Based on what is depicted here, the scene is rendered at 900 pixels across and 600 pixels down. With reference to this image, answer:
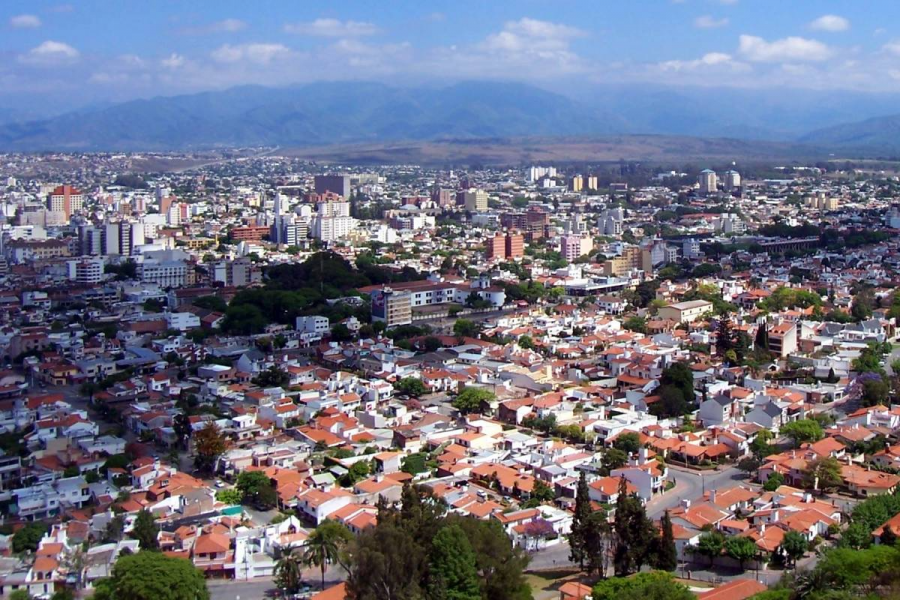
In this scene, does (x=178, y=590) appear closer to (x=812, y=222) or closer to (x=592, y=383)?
(x=592, y=383)

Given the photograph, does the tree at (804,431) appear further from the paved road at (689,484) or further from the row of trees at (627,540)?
the row of trees at (627,540)

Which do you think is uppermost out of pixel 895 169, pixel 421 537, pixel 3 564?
pixel 895 169

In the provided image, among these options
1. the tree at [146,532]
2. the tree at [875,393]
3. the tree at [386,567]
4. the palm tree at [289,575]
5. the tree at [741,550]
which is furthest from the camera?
the tree at [875,393]

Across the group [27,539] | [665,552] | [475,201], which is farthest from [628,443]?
[475,201]

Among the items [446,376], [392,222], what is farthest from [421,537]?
[392,222]

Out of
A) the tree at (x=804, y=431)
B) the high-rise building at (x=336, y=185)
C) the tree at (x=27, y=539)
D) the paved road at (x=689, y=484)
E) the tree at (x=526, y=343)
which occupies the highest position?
the high-rise building at (x=336, y=185)

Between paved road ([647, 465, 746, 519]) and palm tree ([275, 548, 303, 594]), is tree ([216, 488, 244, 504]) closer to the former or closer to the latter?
palm tree ([275, 548, 303, 594])

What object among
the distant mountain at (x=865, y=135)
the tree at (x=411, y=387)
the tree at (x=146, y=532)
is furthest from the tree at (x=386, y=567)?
the distant mountain at (x=865, y=135)
